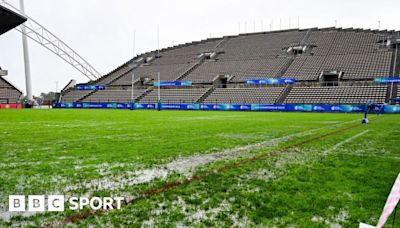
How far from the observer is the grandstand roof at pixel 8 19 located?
15.1 ft

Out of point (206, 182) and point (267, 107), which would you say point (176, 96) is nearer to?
point (267, 107)

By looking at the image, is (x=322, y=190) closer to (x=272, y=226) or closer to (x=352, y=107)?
(x=272, y=226)

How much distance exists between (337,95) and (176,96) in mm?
23039

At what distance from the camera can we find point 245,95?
1775 inches

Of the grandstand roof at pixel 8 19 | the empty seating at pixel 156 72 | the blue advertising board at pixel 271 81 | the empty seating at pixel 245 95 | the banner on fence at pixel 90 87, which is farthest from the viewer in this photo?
the banner on fence at pixel 90 87

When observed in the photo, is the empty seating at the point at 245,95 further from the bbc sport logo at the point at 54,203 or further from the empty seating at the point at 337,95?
the bbc sport logo at the point at 54,203

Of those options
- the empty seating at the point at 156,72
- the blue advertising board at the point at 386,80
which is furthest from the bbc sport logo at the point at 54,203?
the empty seating at the point at 156,72

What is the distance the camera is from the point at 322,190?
4242 mm

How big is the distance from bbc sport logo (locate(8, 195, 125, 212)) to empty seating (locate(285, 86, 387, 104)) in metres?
37.9

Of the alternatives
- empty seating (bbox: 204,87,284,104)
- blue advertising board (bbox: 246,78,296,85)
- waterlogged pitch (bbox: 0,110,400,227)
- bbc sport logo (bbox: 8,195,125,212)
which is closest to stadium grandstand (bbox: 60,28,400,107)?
empty seating (bbox: 204,87,284,104)

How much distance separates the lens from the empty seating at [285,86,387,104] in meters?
36.9

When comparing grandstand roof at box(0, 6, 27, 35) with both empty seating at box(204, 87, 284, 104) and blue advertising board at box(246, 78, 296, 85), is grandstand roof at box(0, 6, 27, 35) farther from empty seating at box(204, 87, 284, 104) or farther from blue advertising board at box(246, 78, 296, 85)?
blue advertising board at box(246, 78, 296, 85)

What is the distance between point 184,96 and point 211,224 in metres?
46.2

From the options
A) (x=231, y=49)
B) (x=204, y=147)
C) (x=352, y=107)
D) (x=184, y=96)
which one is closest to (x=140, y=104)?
(x=184, y=96)
